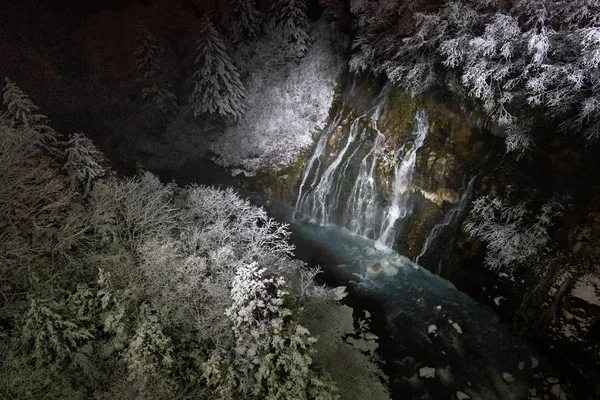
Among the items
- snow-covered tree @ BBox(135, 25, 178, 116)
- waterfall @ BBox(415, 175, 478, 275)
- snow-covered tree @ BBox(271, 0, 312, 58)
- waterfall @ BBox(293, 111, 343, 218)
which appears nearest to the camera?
waterfall @ BBox(415, 175, 478, 275)

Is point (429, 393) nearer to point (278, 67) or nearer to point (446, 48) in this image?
point (446, 48)

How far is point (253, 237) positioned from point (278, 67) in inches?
584

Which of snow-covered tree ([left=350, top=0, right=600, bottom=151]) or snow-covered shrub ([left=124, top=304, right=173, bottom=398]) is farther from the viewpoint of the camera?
snow-covered tree ([left=350, top=0, right=600, bottom=151])

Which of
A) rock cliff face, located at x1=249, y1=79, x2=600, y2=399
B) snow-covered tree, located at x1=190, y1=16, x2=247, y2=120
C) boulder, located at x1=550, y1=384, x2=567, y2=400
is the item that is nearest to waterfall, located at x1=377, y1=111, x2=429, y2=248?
rock cliff face, located at x1=249, y1=79, x2=600, y2=399

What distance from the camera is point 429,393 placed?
448 inches

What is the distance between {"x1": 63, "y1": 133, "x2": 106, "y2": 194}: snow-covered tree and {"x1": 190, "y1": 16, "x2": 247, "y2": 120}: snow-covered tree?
10.9 m

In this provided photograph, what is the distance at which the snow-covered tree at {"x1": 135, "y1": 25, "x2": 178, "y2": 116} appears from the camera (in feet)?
79.4

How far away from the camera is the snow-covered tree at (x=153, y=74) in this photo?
24.2 metres

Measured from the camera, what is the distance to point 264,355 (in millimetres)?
8992

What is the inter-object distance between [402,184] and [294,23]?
565 inches

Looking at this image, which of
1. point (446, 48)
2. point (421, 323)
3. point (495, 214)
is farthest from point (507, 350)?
point (446, 48)

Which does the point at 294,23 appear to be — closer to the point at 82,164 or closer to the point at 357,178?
the point at 357,178

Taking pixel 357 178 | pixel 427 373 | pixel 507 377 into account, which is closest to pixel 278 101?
pixel 357 178

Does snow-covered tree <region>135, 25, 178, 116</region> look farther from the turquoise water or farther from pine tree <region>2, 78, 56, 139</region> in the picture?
the turquoise water
